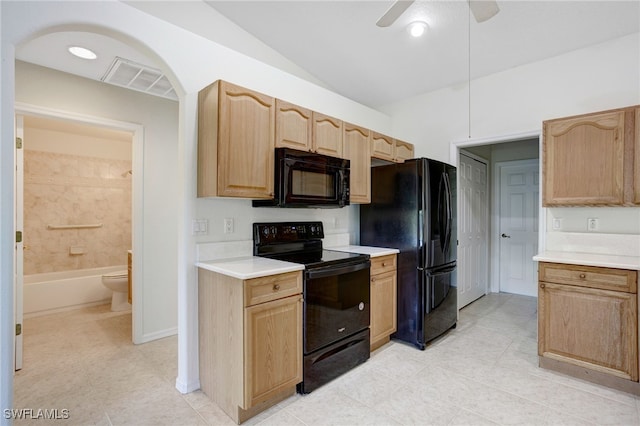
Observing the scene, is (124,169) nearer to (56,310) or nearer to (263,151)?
(56,310)

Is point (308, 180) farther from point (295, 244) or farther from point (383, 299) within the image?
point (383, 299)

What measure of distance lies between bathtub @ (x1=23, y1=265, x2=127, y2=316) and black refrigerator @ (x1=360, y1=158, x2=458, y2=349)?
3.90 metres

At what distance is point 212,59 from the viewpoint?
2.37 meters

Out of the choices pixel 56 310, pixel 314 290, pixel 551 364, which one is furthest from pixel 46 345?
pixel 551 364

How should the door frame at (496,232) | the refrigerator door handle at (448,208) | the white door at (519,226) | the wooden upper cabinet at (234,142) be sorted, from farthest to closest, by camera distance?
the door frame at (496,232) < the white door at (519,226) < the refrigerator door handle at (448,208) < the wooden upper cabinet at (234,142)

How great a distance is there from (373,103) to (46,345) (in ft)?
14.7

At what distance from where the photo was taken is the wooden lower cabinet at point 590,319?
7.03 ft

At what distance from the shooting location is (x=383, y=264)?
2.87 m

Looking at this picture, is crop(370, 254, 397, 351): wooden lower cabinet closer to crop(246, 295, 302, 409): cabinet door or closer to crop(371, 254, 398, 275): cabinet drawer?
crop(371, 254, 398, 275): cabinet drawer

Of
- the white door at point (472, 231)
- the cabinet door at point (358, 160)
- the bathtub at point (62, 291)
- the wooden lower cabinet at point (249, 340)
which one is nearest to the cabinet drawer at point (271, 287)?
the wooden lower cabinet at point (249, 340)

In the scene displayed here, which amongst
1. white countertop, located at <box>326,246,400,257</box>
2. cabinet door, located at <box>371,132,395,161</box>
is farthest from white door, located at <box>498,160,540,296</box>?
white countertop, located at <box>326,246,400,257</box>

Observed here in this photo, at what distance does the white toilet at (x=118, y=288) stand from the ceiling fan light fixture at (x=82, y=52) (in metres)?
2.61

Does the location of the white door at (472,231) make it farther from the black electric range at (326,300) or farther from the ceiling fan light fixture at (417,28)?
the black electric range at (326,300)

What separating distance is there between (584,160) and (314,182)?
2206 mm
